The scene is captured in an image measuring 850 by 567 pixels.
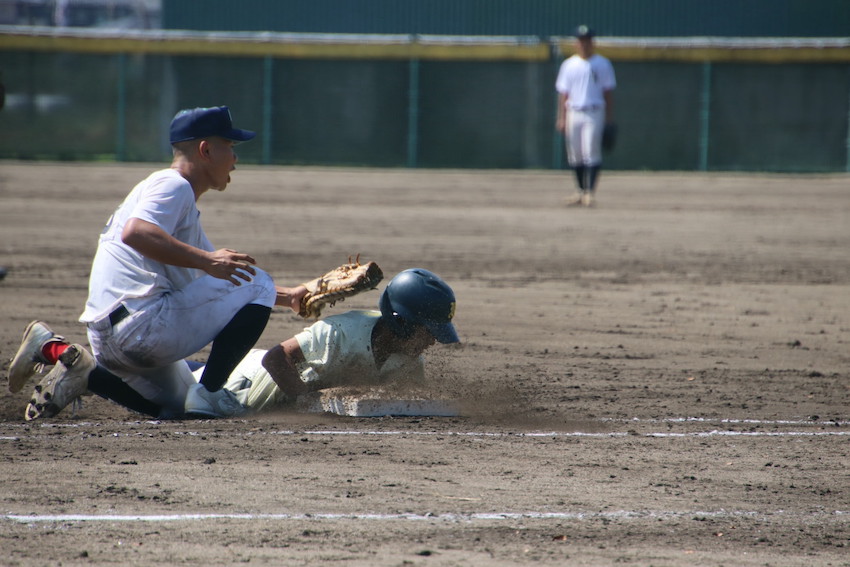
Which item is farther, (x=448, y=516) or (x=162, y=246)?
(x=162, y=246)

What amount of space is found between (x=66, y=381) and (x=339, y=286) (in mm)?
1188

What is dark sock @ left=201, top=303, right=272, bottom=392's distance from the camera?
4820 mm

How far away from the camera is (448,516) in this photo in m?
3.71

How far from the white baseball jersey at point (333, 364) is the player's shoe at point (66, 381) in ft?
2.05

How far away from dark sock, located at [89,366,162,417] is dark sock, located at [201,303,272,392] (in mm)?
344

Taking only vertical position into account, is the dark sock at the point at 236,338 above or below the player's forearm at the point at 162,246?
below

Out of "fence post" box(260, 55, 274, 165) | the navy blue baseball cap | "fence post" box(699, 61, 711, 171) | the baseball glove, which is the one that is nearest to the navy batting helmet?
the baseball glove

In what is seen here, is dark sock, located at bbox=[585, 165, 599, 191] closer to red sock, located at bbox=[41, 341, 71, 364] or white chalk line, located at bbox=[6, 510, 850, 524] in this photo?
red sock, located at bbox=[41, 341, 71, 364]

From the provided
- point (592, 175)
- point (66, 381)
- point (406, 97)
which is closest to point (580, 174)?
point (592, 175)

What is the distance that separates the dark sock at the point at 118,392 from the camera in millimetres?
4859

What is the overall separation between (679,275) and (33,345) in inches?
240

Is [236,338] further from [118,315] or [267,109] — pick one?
[267,109]

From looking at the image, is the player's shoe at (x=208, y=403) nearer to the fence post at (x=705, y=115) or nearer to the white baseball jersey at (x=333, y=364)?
the white baseball jersey at (x=333, y=364)

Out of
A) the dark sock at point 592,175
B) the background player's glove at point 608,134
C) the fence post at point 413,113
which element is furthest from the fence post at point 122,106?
the background player's glove at point 608,134
